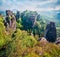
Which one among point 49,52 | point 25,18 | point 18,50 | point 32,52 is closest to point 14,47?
point 18,50

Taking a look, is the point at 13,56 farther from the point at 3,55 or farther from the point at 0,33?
the point at 0,33

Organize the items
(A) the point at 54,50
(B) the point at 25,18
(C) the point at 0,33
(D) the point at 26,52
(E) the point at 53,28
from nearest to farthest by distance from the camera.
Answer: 1. (D) the point at 26,52
2. (A) the point at 54,50
3. (C) the point at 0,33
4. (E) the point at 53,28
5. (B) the point at 25,18

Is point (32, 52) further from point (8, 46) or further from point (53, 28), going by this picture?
point (53, 28)

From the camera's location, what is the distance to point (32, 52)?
134 ft

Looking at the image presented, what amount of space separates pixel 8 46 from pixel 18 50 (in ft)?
11.3

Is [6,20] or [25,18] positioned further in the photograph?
[25,18]

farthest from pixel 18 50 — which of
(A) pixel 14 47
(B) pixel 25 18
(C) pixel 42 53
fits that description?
(B) pixel 25 18

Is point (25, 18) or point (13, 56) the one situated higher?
point (13, 56)

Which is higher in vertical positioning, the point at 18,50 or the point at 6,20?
the point at 18,50

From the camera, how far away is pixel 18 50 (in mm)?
41750

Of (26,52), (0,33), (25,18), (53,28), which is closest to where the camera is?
(26,52)

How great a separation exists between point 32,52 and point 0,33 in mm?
12395

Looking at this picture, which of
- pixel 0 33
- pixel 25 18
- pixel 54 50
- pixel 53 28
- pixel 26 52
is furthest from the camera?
pixel 25 18

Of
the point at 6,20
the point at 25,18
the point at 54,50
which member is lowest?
the point at 25,18
